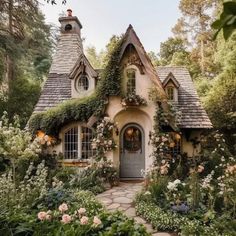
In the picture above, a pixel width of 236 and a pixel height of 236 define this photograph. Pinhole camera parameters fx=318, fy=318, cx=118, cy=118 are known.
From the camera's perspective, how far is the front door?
13.4m

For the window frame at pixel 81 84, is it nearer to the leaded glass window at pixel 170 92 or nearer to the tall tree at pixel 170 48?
the leaded glass window at pixel 170 92

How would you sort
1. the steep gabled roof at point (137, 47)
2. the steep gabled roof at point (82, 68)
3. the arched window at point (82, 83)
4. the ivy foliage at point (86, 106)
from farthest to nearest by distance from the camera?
the arched window at point (82, 83) < the steep gabled roof at point (82, 68) < the steep gabled roof at point (137, 47) < the ivy foliage at point (86, 106)

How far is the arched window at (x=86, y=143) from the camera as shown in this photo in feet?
45.1

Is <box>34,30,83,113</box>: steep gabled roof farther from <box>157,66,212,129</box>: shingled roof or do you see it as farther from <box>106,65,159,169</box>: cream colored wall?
<box>157,66,212,129</box>: shingled roof

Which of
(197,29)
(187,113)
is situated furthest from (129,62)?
(197,29)

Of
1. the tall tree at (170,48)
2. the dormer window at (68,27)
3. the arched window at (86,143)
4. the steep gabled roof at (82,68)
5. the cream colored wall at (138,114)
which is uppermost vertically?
the tall tree at (170,48)

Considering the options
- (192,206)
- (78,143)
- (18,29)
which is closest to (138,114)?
(78,143)

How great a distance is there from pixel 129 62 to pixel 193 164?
4.89m

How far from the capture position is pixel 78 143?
13.7 meters

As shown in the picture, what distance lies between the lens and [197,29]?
2739 centimetres

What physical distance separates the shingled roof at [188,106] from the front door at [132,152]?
6.04ft

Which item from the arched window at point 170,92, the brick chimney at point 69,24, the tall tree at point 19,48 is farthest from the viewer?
the tall tree at point 19,48

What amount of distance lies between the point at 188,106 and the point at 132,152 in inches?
135

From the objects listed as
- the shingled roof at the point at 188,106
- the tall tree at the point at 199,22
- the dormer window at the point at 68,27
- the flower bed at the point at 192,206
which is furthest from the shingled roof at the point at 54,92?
the tall tree at the point at 199,22
